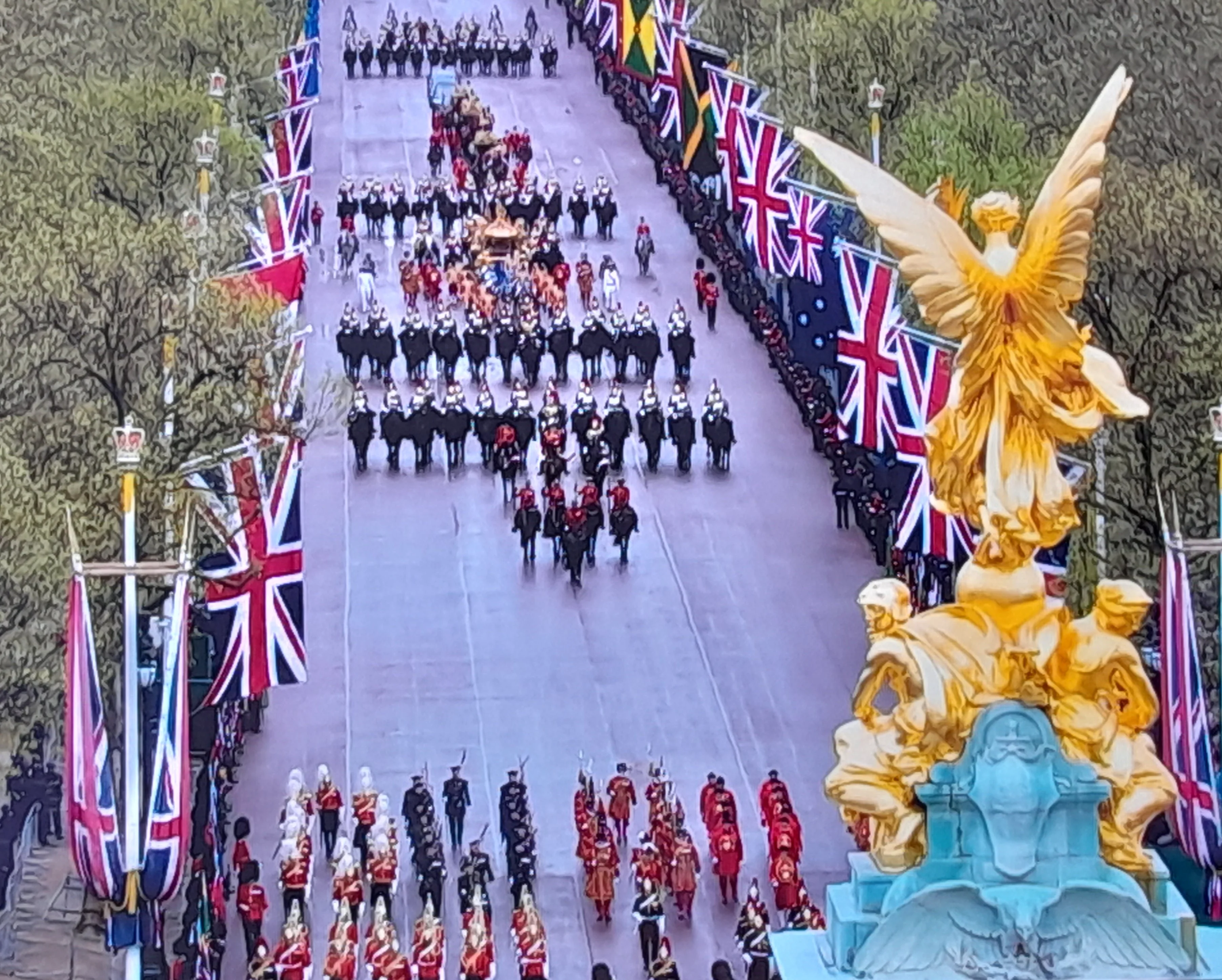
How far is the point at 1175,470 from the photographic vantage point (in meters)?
51.8

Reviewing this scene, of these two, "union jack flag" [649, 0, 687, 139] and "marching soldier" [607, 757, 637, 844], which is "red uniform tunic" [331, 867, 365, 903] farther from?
"union jack flag" [649, 0, 687, 139]

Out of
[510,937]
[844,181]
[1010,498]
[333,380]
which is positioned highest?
[844,181]

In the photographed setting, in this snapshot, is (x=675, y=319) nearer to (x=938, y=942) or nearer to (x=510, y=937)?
(x=510, y=937)

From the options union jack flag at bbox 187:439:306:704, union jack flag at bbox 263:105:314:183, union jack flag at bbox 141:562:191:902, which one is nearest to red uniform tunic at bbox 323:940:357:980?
union jack flag at bbox 141:562:191:902

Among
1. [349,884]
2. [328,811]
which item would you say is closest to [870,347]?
[328,811]

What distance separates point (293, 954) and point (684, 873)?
614 centimetres

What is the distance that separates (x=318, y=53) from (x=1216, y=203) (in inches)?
2343

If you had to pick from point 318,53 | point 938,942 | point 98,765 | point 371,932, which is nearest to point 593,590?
point 371,932

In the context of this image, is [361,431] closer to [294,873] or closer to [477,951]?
Answer: [294,873]

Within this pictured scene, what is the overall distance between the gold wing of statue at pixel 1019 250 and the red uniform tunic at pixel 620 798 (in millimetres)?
19015

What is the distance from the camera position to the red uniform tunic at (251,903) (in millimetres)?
50000

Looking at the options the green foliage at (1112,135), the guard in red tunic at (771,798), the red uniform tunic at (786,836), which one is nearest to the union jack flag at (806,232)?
the green foliage at (1112,135)

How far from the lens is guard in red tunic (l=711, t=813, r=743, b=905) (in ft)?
172

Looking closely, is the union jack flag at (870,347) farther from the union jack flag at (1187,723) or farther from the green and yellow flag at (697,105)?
the green and yellow flag at (697,105)
